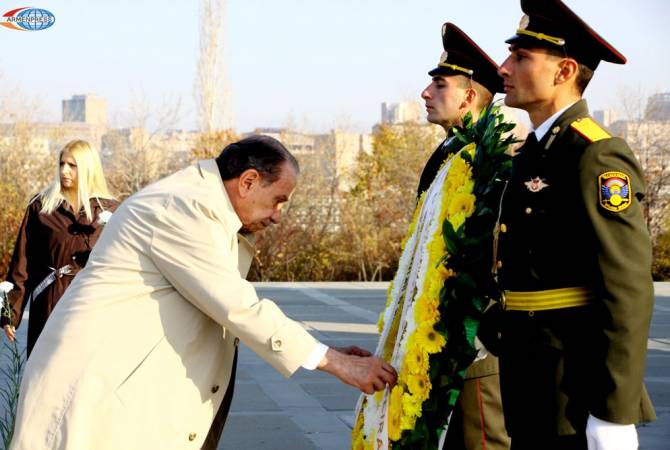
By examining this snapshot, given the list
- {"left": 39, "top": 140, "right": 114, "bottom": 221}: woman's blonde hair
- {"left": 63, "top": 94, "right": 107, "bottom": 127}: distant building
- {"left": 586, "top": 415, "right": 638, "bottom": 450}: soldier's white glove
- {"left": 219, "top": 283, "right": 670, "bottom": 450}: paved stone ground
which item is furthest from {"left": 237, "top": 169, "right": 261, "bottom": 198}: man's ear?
{"left": 63, "top": 94, "right": 107, "bottom": 127}: distant building

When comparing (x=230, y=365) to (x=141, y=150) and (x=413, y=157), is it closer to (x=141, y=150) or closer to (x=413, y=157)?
(x=413, y=157)

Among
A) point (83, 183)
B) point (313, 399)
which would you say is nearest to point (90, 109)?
point (313, 399)

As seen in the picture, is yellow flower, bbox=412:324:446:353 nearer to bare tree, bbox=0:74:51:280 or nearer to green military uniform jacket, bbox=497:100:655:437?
green military uniform jacket, bbox=497:100:655:437

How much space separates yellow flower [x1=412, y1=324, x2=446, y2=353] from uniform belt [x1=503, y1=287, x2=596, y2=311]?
1.14 feet

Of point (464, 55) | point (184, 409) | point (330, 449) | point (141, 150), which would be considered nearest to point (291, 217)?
point (141, 150)

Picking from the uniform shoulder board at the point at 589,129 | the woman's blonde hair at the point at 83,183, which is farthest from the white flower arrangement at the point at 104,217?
the uniform shoulder board at the point at 589,129

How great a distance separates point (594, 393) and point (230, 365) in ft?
4.39

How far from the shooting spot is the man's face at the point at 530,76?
340 cm

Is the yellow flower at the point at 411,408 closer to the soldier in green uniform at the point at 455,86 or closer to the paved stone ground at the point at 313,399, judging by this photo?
the soldier in green uniform at the point at 455,86

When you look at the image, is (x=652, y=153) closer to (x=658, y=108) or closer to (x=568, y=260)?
(x=658, y=108)

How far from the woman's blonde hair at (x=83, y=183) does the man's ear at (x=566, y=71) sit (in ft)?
11.8

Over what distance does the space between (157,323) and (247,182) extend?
568mm

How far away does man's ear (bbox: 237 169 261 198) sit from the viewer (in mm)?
3506

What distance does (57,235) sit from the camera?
6.08 metres
